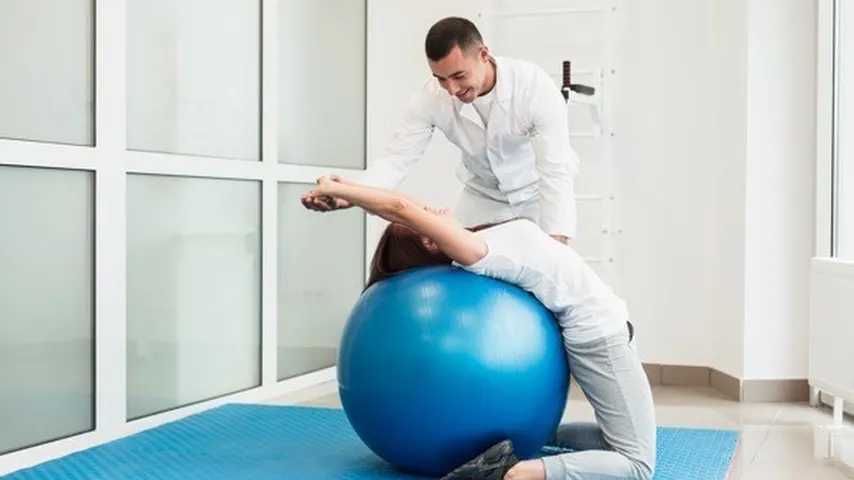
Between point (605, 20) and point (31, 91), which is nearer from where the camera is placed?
point (31, 91)

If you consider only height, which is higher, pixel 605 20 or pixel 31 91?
pixel 605 20

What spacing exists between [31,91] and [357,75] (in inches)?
101

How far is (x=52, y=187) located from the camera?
3.59 m

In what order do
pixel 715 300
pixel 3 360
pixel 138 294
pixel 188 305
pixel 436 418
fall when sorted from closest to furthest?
1. pixel 436 418
2. pixel 3 360
3. pixel 138 294
4. pixel 188 305
5. pixel 715 300

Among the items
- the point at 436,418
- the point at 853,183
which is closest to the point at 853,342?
the point at 853,183

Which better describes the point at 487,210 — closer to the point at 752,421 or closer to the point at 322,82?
the point at 752,421

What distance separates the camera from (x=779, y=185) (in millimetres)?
5051

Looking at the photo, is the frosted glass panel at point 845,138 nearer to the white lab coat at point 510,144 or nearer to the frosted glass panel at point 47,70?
the white lab coat at point 510,144

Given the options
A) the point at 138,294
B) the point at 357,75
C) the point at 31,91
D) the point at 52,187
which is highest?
the point at 357,75

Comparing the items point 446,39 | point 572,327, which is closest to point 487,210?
point 446,39

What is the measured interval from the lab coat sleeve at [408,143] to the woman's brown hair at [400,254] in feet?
2.53

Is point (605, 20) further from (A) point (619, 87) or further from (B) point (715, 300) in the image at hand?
(B) point (715, 300)

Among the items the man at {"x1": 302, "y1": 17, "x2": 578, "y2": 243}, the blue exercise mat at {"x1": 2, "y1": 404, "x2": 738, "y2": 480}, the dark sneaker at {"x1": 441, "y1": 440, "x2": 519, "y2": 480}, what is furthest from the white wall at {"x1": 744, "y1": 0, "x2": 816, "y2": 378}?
the dark sneaker at {"x1": 441, "y1": 440, "x2": 519, "y2": 480}

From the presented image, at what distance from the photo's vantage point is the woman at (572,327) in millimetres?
3014
